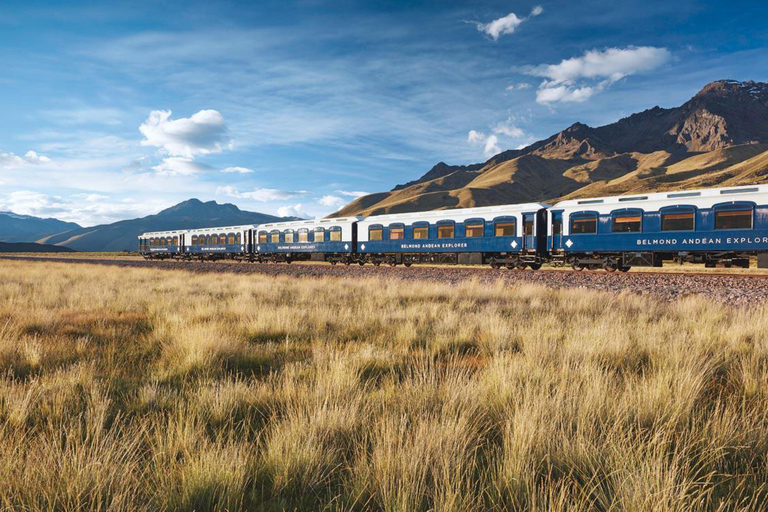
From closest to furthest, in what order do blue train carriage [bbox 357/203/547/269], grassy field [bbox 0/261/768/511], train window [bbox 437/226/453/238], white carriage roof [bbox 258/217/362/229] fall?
grassy field [bbox 0/261/768/511]
blue train carriage [bbox 357/203/547/269]
train window [bbox 437/226/453/238]
white carriage roof [bbox 258/217/362/229]

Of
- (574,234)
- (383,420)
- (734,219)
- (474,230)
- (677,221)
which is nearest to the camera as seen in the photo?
(383,420)

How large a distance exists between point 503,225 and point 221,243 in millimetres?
29968

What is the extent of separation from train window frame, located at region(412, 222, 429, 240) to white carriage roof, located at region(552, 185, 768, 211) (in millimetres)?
8241

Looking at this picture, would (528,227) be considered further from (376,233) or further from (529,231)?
(376,233)

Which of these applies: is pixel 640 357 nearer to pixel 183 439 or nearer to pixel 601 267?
pixel 183 439

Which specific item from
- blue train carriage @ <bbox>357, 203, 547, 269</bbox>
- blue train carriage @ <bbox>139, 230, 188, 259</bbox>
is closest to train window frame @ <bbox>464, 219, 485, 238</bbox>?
blue train carriage @ <bbox>357, 203, 547, 269</bbox>

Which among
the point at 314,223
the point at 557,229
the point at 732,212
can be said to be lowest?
the point at 557,229

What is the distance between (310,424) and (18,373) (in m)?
3.54

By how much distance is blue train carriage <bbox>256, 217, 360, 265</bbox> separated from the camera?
2958 cm

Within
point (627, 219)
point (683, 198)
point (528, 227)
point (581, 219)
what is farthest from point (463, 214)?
point (683, 198)

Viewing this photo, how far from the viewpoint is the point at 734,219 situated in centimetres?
1580

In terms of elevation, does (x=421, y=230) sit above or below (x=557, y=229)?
above

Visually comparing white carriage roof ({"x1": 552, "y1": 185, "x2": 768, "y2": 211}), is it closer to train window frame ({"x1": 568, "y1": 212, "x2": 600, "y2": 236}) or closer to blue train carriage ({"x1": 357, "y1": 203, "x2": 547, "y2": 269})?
train window frame ({"x1": 568, "y1": 212, "x2": 600, "y2": 236})

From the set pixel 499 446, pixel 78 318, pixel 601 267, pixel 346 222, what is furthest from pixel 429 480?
pixel 346 222
